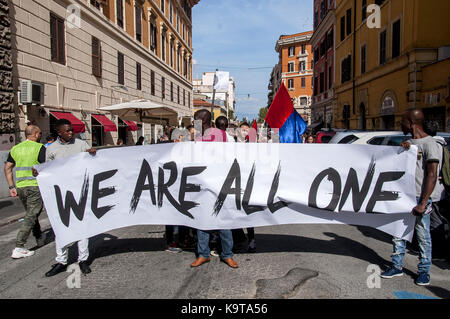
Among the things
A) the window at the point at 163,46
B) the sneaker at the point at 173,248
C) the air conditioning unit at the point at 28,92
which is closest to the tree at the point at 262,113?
the window at the point at 163,46

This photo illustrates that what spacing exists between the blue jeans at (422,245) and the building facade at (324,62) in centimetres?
2559

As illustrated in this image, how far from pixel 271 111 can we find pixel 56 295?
13.7 feet

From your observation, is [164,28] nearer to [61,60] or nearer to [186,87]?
[186,87]

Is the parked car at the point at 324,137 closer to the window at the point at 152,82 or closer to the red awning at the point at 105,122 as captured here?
the red awning at the point at 105,122

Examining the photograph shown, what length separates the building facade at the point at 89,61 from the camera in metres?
11.0

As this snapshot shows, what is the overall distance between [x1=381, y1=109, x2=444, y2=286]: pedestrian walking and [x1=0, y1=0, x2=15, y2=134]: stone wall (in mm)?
10371

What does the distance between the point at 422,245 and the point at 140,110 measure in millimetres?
10947

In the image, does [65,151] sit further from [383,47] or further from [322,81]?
[322,81]

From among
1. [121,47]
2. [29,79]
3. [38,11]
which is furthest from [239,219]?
[121,47]

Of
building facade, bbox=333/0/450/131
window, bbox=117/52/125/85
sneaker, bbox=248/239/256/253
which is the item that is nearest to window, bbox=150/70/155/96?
window, bbox=117/52/125/85

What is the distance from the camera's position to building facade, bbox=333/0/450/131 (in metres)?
14.5

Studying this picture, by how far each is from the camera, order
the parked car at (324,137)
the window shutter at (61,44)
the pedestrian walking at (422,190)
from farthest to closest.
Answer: the window shutter at (61,44) → the parked car at (324,137) → the pedestrian walking at (422,190)

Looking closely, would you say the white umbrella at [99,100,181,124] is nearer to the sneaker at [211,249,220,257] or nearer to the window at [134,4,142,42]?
the sneaker at [211,249,220,257]

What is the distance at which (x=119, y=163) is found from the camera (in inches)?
167
